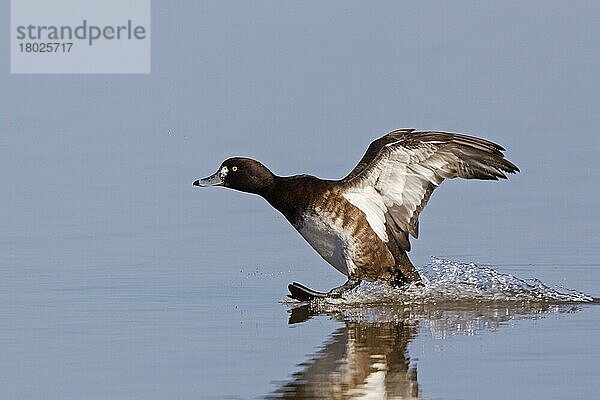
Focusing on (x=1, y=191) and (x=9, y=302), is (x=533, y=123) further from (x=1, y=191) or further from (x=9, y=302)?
(x=9, y=302)

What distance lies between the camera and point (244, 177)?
1149 centimetres

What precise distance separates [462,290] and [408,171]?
34.9 inches

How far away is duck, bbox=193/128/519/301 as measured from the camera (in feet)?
35.6

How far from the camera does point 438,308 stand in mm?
10430

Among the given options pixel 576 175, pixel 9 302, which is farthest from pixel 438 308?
pixel 576 175

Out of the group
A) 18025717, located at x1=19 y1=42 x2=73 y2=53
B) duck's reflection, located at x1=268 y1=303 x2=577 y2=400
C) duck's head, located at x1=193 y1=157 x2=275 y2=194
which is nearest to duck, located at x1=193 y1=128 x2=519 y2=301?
duck's head, located at x1=193 y1=157 x2=275 y2=194

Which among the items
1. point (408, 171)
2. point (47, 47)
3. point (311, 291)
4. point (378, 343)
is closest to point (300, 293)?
point (311, 291)

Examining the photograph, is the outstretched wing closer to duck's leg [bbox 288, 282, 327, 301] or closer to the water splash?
the water splash

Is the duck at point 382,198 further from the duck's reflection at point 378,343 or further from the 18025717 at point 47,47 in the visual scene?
the 18025717 at point 47,47

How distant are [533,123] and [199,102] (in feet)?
13.4

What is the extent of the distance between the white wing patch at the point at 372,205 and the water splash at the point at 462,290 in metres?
0.39

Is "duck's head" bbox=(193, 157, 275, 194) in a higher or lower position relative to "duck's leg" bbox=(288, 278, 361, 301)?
higher

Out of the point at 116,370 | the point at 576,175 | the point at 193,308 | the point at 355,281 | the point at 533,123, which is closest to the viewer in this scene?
the point at 116,370

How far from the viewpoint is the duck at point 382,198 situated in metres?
10.8
